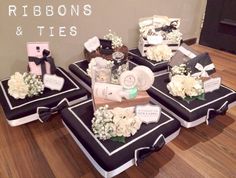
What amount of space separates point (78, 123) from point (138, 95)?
0.98 ft

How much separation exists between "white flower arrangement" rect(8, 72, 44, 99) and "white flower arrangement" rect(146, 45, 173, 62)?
2.44 ft

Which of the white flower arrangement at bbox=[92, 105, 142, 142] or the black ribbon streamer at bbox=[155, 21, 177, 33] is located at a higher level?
the black ribbon streamer at bbox=[155, 21, 177, 33]

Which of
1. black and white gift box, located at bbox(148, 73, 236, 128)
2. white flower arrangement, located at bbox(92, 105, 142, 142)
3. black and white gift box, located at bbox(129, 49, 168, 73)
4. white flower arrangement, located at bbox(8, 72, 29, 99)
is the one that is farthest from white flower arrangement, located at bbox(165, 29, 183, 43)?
white flower arrangement, located at bbox(8, 72, 29, 99)

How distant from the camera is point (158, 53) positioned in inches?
63.1

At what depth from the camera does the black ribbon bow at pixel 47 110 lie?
3.88 feet

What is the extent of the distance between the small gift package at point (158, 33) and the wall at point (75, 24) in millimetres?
134

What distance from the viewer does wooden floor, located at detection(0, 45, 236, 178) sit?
3.28ft

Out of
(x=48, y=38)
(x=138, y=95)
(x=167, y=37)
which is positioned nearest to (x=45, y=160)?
(x=138, y=95)

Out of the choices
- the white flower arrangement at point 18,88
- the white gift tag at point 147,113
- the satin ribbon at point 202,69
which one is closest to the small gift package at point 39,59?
the white flower arrangement at point 18,88

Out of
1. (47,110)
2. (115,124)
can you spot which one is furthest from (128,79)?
(47,110)

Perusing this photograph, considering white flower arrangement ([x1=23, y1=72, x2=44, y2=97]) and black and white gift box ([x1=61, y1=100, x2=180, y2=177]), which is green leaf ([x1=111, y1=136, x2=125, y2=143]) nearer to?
black and white gift box ([x1=61, y1=100, x2=180, y2=177])

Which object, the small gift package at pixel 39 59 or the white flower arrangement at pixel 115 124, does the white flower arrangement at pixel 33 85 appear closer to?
the small gift package at pixel 39 59

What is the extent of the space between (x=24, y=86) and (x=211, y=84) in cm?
97

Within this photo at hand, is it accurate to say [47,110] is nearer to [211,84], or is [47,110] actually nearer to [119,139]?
[119,139]
